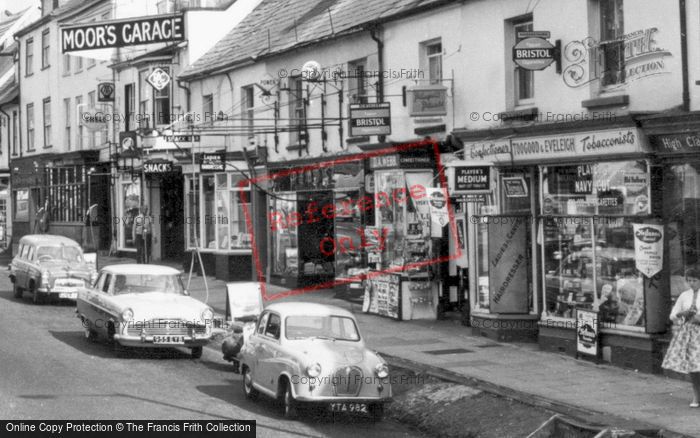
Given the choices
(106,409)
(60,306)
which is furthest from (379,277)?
(106,409)

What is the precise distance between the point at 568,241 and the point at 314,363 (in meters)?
6.39

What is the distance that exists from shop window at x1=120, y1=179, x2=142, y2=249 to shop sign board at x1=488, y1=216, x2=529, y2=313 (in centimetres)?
2188

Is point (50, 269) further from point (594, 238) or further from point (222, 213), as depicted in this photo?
point (594, 238)

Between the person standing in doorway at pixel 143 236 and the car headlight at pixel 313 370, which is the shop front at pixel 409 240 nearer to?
the car headlight at pixel 313 370

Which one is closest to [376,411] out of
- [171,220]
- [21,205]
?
[171,220]

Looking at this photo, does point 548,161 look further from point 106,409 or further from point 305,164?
point 305,164

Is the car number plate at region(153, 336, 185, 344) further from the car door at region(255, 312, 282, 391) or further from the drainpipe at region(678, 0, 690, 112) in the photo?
the drainpipe at region(678, 0, 690, 112)

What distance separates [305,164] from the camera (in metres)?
27.8

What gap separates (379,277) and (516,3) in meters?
7.32

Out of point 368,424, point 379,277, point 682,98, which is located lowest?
point 368,424

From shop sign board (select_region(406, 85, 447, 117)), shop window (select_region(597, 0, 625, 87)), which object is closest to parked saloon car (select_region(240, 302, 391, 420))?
shop window (select_region(597, 0, 625, 87))

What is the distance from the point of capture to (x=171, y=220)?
38.7 meters

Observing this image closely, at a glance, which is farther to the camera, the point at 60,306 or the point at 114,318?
the point at 60,306

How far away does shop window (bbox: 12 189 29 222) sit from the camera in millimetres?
50684
